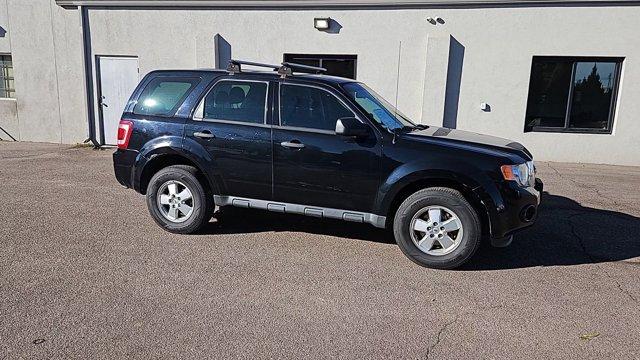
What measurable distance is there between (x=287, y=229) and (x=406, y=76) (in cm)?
633

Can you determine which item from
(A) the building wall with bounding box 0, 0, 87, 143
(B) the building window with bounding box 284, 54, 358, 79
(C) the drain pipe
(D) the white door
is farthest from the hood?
(A) the building wall with bounding box 0, 0, 87, 143

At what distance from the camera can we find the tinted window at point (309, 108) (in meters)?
4.78

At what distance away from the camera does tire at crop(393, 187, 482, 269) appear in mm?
4320

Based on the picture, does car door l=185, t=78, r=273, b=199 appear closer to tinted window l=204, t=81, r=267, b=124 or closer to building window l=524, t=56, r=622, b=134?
tinted window l=204, t=81, r=267, b=124

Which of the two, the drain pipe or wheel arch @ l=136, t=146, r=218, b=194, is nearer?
wheel arch @ l=136, t=146, r=218, b=194

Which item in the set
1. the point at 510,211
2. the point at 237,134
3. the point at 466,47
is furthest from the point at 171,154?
the point at 466,47

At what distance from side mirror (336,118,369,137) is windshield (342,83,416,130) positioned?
27 centimetres

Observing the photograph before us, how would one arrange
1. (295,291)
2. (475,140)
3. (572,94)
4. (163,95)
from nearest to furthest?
(295,291), (475,140), (163,95), (572,94)

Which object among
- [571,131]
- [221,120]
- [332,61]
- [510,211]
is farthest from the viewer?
[332,61]

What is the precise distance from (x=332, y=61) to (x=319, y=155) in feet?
22.3

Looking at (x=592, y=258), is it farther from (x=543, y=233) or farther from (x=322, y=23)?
(x=322, y=23)

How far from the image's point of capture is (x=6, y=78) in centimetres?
1259

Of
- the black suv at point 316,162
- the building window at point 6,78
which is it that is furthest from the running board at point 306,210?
the building window at point 6,78

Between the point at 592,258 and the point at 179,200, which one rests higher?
the point at 179,200
